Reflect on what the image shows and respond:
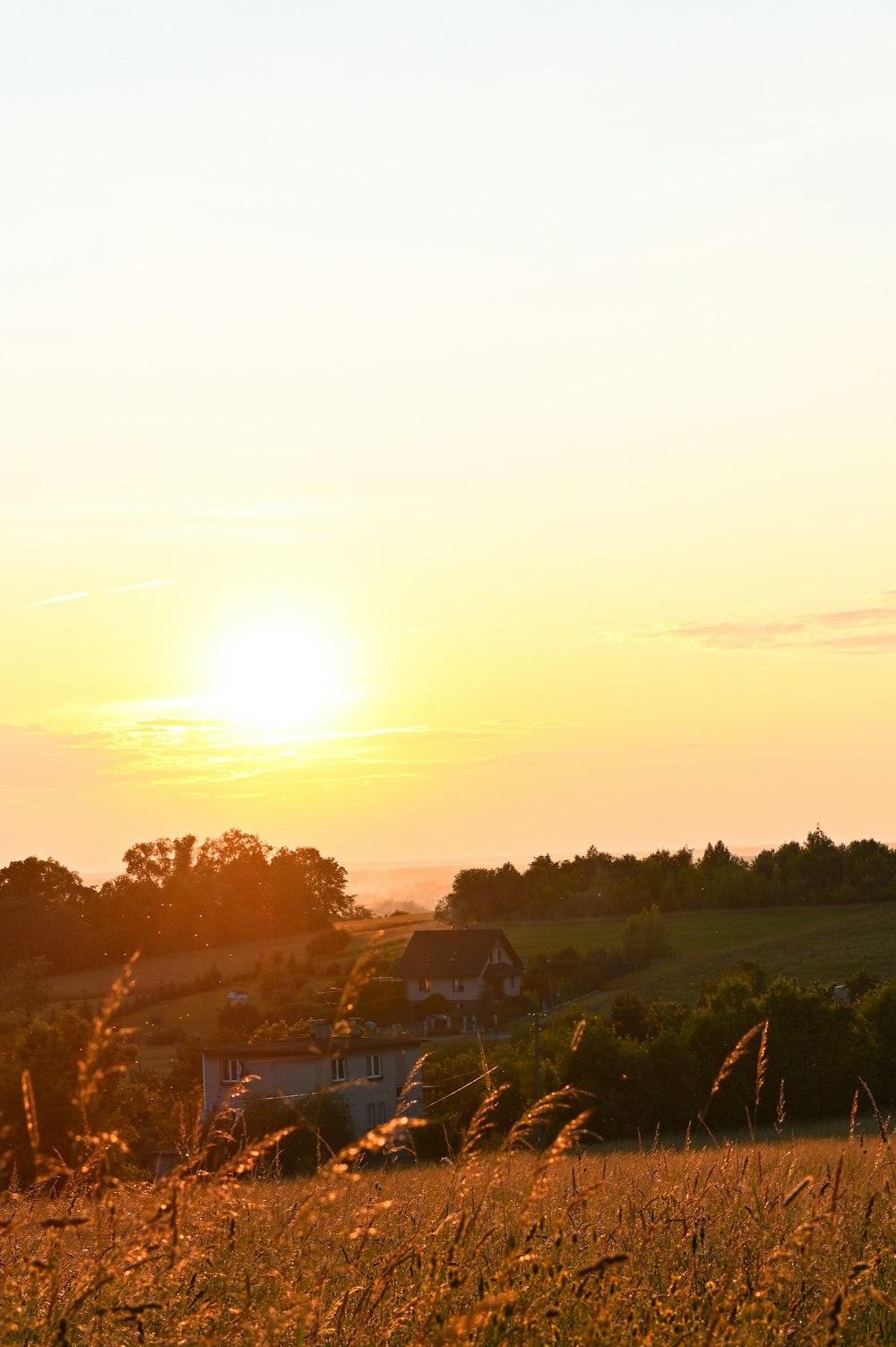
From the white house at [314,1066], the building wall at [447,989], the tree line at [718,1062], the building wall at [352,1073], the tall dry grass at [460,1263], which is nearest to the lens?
the tall dry grass at [460,1263]

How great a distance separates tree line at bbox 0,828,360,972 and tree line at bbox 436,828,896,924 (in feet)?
40.3

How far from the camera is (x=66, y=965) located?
96.9 metres

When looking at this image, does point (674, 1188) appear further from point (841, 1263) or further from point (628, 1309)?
point (628, 1309)

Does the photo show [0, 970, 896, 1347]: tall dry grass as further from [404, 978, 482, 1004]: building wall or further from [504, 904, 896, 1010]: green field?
[404, 978, 482, 1004]: building wall

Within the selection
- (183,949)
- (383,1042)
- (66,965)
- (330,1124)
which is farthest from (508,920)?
(330,1124)

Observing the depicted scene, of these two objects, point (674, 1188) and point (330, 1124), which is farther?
point (330, 1124)

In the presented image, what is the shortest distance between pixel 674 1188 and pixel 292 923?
10552cm

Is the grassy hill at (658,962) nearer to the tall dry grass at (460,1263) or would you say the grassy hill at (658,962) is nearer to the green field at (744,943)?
the green field at (744,943)

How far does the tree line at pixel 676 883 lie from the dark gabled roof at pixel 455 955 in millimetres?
13690

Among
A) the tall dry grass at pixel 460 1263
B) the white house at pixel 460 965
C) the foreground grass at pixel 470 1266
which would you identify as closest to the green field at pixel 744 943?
the white house at pixel 460 965

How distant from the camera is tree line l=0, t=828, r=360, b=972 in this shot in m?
96.2

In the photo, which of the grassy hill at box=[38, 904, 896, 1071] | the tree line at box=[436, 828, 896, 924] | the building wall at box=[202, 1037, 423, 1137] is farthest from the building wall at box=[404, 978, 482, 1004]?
the building wall at box=[202, 1037, 423, 1137]

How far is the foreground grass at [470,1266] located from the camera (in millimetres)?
3197

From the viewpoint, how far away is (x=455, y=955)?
91.9m
